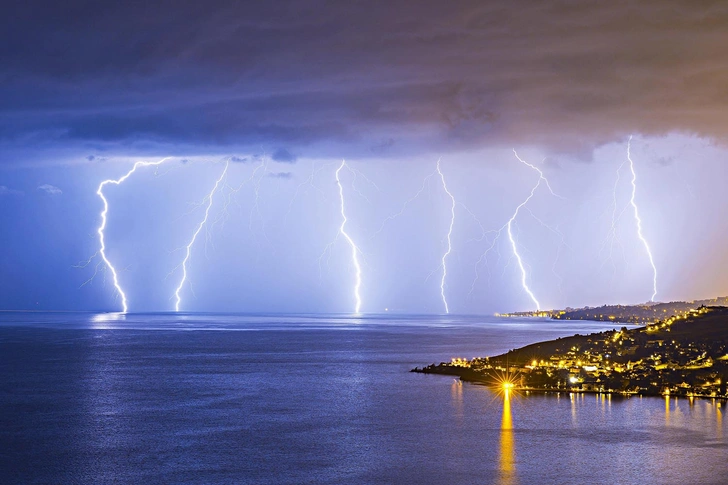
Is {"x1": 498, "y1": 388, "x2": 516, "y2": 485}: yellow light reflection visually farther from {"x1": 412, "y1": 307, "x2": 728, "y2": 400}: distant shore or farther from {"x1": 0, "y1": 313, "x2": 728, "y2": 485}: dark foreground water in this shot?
{"x1": 412, "y1": 307, "x2": 728, "y2": 400}: distant shore

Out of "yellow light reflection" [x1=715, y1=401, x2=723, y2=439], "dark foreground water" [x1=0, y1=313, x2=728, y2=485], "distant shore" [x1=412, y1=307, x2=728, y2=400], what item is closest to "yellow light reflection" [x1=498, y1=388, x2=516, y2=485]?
"dark foreground water" [x1=0, y1=313, x2=728, y2=485]

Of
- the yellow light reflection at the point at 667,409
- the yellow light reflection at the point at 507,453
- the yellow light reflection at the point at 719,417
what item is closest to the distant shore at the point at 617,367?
the yellow light reflection at the point at 667,409

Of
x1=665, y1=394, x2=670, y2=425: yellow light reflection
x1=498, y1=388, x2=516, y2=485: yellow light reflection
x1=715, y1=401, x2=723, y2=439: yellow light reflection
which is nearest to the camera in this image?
x1=498, y1=388, x2=516, y2=485: yellow light reflection

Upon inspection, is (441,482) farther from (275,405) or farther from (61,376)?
(61,376)

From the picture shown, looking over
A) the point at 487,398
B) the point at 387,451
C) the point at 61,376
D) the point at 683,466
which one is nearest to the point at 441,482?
the point at 387,451

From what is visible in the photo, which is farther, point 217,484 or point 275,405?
point 275,405

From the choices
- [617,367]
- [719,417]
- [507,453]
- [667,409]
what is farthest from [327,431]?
[617,367]
